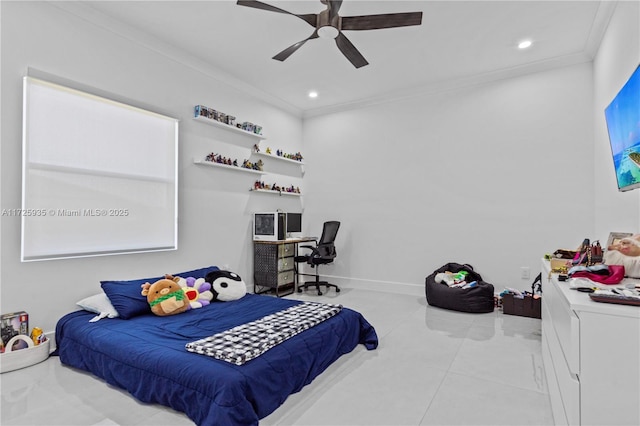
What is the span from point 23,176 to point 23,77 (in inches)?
32.0

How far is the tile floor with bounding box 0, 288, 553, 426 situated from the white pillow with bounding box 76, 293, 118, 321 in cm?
43

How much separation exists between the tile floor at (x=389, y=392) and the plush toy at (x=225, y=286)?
1.24 meters

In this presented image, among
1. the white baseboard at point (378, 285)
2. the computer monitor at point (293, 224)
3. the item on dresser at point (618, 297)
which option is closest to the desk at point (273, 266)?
the computer monitor at point (293, 224)

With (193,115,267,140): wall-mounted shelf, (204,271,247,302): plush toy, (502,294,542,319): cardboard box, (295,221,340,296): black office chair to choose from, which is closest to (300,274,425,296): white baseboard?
(295,221,340,296): black office chair

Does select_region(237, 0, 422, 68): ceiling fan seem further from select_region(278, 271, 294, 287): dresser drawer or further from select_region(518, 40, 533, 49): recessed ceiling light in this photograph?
select_region(278, 271, 294, 287): dresser drawer

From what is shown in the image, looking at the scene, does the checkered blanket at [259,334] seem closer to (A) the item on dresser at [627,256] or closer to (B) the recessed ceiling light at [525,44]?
(A) the item on dresser at [627,256]

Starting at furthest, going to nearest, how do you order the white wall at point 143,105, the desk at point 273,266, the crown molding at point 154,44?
1. the desk at point 273,266
2. the crown molding at point 154,44
3. the white wall at point 143,105

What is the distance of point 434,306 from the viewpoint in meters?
4.30

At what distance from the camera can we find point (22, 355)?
2498 millimetres

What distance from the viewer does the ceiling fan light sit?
9.02ft

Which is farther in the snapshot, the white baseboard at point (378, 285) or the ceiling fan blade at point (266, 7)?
the white baseboard at point (378, 285)

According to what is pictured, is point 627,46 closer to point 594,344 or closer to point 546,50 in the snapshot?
point 546,50

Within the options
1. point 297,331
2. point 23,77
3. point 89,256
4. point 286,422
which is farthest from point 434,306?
point 23,77

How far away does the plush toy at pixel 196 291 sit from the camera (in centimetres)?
319
